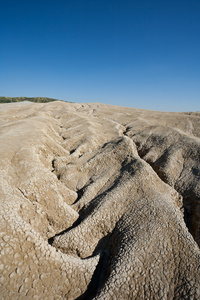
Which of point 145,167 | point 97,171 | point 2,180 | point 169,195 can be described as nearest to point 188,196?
point 169,195

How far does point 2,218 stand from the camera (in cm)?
846

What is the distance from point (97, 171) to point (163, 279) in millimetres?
10943

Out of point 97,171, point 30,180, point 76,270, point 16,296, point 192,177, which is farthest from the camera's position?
point 97,171

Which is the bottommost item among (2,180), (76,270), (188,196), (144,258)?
(76,270)

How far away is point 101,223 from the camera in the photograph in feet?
36.2

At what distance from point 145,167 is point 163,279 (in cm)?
895

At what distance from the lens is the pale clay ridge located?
7.37 meters

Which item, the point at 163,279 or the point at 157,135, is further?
the point at 157,135

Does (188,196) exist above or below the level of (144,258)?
above

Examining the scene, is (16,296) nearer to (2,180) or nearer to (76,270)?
(76,270)

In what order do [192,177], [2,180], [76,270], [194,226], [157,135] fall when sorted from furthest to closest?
[157,135]
[192,177]
[2,180]
[194,226]
[76,270]

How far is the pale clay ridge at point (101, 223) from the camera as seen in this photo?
737cm

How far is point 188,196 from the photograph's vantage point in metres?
13.1

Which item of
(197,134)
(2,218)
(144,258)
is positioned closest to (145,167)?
(144,258)
